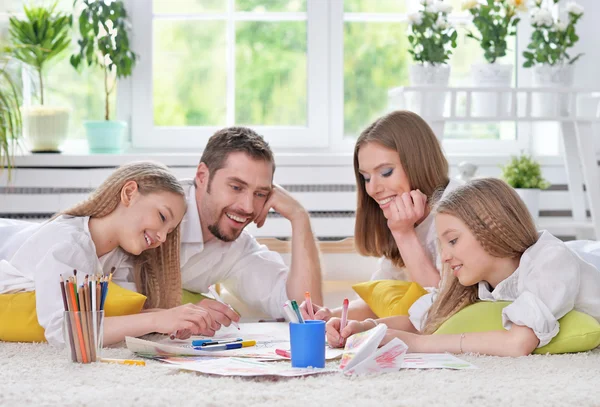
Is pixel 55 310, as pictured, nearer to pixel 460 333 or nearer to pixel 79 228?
pixel 79 228

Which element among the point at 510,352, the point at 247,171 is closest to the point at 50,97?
the point at 247,171

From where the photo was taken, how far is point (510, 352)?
71.3 inches

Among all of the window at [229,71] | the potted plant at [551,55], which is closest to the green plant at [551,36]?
the potted plant at [551,55]

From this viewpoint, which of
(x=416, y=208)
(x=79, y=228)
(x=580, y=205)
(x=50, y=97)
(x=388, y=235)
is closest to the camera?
(x=79, y=228)

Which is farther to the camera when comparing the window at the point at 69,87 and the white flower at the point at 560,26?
the window at the point at 69,87

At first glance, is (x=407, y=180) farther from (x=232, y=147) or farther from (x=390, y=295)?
(x=232, y=147)

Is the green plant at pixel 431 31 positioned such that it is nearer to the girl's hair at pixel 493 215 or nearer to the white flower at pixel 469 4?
the white flower at pixel 469 4

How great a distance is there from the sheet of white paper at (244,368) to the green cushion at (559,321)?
18.2 inches

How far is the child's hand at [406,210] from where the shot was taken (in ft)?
7.81

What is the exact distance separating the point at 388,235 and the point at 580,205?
60.6 inches

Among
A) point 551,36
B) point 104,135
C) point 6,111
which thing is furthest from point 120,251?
point 551,36

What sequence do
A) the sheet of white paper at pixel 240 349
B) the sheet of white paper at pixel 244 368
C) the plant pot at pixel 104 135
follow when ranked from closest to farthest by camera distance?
the sheet of white paper at pixel 244 368 → the sheet of white paper at pixel 240 349 → the plant pot at pixel 104 135

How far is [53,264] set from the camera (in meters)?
1.93

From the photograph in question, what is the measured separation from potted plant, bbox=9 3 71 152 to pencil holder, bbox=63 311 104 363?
228cm
